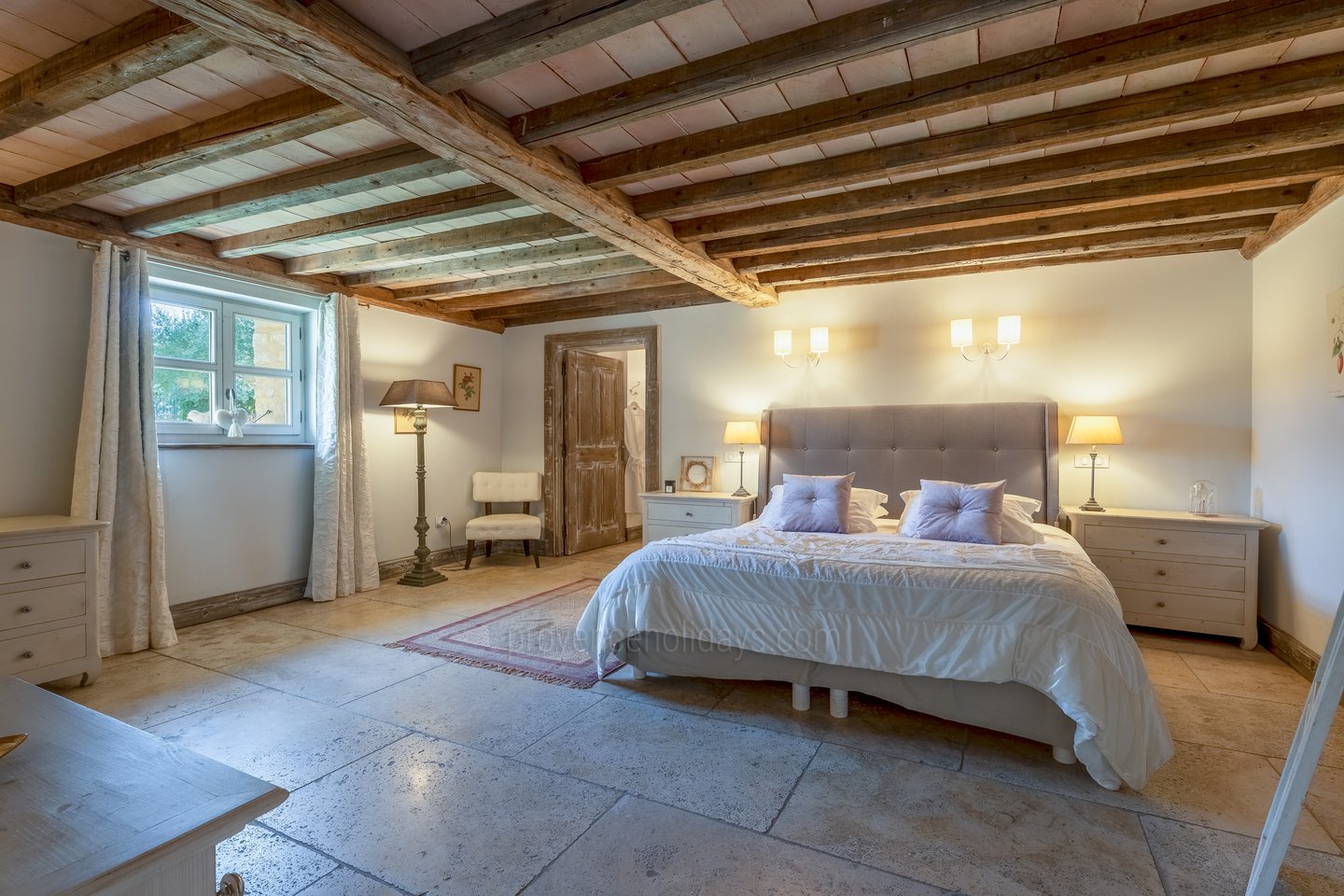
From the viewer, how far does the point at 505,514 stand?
5816 millimetres

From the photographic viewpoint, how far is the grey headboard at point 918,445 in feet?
13.1

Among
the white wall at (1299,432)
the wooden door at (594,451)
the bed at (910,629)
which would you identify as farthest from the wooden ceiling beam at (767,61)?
the wooden door at (594,451)

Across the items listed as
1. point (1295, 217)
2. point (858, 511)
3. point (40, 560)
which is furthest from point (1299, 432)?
point (40, 560)

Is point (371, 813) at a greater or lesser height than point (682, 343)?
lesser

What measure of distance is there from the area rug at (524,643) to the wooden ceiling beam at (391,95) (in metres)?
2.19

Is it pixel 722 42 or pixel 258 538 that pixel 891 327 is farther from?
pixel 258 538

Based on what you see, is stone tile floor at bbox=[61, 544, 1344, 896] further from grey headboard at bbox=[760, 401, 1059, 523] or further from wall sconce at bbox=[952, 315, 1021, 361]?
wall sconce at bbox=[952, 315, 1021, 361]

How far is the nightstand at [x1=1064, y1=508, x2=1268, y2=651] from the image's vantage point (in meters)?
3.40

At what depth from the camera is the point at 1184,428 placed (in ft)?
12.6

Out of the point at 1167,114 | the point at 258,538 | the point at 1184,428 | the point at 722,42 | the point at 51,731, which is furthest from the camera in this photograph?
the point at 258,538

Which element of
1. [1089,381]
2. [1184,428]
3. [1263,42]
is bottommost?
[1184,428]

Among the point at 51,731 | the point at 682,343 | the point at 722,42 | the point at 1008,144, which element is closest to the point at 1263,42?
the point at 1008,144

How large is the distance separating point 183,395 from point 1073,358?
5717mm

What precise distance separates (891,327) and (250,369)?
452 centimetres
